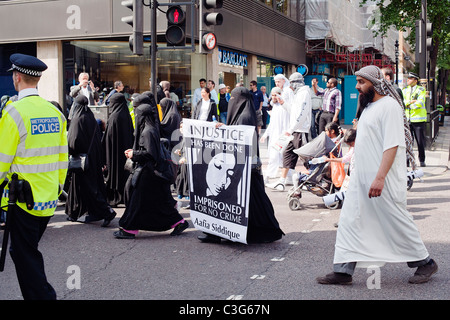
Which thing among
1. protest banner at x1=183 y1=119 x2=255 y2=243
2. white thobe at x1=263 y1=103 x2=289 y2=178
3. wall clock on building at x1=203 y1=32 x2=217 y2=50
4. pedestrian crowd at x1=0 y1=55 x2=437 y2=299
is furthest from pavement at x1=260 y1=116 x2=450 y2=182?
protest banner at x1=183 y1=119 x2=255 y2=243

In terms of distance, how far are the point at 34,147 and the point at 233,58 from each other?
19.5 metres

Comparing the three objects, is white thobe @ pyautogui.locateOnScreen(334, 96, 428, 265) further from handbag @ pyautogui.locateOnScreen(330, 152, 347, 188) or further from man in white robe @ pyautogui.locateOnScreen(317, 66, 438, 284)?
handbag @ pyautogui.locateOnScreen(330, 152, 347, 188)

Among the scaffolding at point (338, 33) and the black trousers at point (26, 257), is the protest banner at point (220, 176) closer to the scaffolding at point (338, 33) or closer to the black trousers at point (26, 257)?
the black trousers at point (26, 257)

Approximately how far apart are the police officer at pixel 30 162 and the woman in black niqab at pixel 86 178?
153 inches

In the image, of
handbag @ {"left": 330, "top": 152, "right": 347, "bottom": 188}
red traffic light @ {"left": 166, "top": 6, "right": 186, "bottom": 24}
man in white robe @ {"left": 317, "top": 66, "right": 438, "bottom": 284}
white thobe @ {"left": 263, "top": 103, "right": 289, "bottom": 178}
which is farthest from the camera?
white thobe @ {"left": 263, "top": 103, "right": 289, "bottom": 178}

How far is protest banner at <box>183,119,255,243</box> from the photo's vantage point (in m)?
6.80

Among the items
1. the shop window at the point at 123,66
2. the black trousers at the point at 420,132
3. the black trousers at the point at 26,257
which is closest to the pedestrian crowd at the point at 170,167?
the black trousers at the point at 26,257

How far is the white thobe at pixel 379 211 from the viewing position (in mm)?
5234

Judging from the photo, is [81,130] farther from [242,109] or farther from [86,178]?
[242,109]

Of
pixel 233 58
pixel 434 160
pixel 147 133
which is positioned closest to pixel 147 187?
pixel 147 133

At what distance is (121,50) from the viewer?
21.0 m

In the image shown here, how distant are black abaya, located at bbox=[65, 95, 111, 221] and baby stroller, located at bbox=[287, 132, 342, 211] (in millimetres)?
2783

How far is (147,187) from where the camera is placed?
748cm
